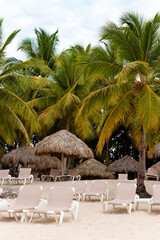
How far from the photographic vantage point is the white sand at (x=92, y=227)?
535cm

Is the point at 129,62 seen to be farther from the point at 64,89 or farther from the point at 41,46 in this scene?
the point at 41,46

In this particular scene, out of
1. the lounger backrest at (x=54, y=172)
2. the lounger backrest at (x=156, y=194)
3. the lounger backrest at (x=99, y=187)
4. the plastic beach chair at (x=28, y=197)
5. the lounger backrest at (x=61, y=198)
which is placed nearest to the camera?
the lounger backrest at (x=61, y=198)

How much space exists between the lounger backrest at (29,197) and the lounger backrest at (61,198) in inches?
11.6

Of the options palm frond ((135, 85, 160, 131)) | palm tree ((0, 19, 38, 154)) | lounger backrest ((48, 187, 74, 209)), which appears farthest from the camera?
palm tree ((0, 19, 38, 154))

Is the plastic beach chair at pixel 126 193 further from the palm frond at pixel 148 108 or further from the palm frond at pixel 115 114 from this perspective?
the palm frond at pixel 115 114

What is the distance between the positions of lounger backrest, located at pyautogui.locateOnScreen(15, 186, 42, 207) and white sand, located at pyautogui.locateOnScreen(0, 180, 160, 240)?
35 cm

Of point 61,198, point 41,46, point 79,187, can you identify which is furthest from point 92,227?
point 41,46

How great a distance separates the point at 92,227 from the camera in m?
6.32

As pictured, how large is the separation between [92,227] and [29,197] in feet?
5.50

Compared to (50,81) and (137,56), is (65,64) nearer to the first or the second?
(50,81)

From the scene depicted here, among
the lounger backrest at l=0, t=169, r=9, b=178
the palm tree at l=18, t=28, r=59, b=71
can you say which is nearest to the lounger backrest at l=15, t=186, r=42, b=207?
the lounger backrest at l=0, t=169, r=9, b=178

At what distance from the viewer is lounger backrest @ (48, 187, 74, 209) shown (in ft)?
23.5

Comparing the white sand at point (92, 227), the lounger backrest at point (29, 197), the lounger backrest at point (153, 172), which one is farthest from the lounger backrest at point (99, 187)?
the lounger backrest at point (153, 172)

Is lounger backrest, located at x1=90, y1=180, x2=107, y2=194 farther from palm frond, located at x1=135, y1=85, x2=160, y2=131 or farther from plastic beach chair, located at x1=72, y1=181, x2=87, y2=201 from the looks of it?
palm frond, located at x1=135, y1=85, x2=160, y2=131
